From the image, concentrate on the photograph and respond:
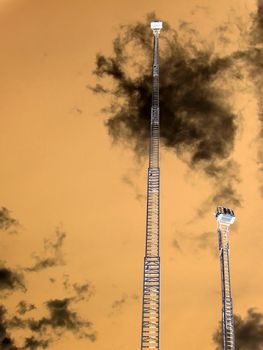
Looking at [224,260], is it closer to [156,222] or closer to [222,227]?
[222,227]

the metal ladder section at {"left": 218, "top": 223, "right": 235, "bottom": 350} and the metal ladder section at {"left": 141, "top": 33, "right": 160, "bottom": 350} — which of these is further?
the metal ladder section at {"left": 218, "top": 223, "right": 235, "bottom": 350}

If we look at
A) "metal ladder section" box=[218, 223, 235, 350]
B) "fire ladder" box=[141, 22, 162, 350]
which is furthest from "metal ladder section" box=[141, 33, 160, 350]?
"metal ladder section" box=[218, 223, 235, 350]

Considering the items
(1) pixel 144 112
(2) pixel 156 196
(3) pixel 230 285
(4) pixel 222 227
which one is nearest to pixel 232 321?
(3) pixel 230 285

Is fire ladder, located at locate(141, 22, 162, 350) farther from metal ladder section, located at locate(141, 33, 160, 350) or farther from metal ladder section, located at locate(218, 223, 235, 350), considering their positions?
metal ladder section, located at locate(218, 223, 235, 350)

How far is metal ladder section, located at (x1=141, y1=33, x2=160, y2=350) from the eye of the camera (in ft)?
257

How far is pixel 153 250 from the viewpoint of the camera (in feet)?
269

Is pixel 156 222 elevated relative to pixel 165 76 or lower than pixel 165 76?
lower

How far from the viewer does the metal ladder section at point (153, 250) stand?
78188mm

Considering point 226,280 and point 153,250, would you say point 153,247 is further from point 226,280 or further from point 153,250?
point 226,280

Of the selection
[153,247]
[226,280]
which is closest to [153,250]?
[153,247]

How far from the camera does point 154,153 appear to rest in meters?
82.6

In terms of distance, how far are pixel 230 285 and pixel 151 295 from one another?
12.5 m

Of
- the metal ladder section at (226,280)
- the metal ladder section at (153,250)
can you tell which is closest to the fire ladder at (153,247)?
the metal ladder section at (153,250)

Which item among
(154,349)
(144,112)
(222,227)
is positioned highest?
(144,112)
